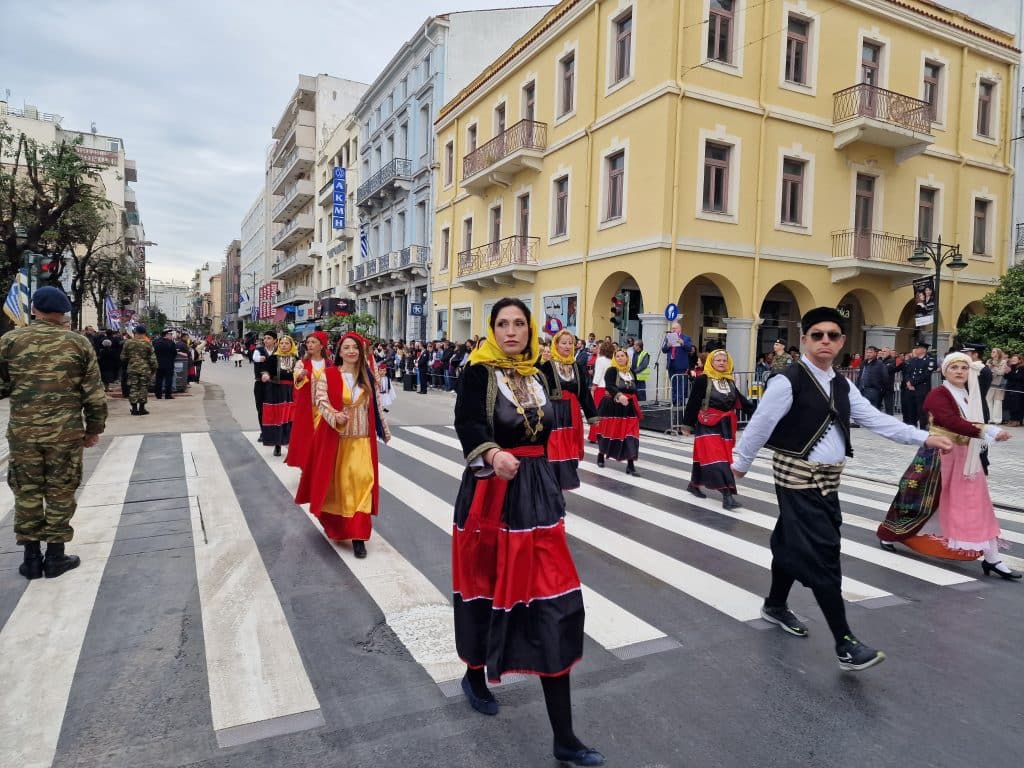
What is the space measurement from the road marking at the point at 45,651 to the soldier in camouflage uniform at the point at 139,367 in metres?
10.1

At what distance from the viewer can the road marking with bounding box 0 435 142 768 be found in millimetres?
3000

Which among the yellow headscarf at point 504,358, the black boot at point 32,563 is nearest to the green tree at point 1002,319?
the yellow headscarf at point 504,358

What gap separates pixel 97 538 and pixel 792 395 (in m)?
5.70

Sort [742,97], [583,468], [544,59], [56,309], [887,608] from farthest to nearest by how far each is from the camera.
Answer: [544,59], [742,97], [583,468], [56,309], [887,608]

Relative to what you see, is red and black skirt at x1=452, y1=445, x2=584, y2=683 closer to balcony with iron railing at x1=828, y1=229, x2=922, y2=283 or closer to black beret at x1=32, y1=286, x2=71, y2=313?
black beret at x1=32, y1=286, x2=71, y2=313

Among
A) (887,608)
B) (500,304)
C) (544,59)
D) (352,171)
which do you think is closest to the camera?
(500,304)

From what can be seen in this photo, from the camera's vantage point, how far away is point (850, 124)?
1942 centimetres

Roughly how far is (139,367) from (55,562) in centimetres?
1204

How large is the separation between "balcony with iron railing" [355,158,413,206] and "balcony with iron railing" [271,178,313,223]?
53.3 ft

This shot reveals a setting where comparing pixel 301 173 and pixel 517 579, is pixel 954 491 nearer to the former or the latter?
pixel 517 579

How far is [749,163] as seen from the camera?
61.7ft

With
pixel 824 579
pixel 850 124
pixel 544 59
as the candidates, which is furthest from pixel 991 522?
pixel 544 59

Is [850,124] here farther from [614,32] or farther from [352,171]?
[352,171]

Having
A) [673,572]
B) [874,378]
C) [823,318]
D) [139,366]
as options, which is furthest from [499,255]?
[823,318]
